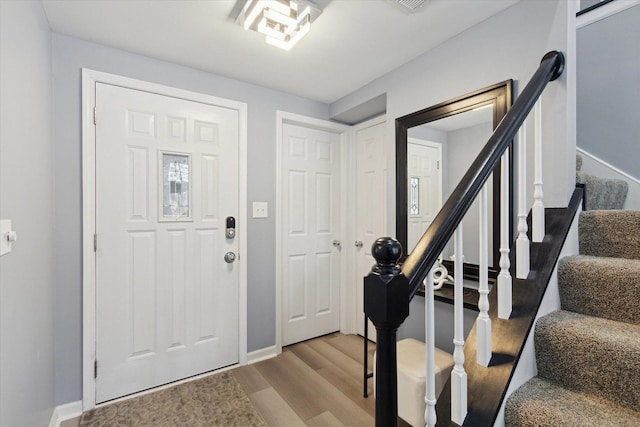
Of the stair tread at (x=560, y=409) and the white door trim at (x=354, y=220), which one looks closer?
the stair tread at (x=560, y=409)

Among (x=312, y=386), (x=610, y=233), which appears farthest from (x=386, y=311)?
(x=312, y=386)

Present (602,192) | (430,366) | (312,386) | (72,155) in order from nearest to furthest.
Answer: (430,366) → (602,192) → (72,155) → (312,386)

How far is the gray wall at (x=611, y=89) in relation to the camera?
6.15 ft

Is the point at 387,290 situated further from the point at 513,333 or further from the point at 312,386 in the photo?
the point at 312,386

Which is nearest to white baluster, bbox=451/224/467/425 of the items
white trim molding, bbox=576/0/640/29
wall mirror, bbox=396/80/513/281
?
wall mirror, bbox=396/80/513/281

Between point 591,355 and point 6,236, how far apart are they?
1.95 metres

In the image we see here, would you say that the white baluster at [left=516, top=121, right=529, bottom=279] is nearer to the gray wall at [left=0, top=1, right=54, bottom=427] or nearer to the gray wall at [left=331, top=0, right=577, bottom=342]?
the gray wall at [left=331, top=0, right=577, bottom=342]

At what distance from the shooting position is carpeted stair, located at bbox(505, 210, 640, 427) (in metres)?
0.84

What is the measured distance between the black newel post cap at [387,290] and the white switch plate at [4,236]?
1189 mm

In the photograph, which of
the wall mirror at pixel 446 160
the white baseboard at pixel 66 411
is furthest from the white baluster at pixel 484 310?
the white baseboard at pixel 66 411

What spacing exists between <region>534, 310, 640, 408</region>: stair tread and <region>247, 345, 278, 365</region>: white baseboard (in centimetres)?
202

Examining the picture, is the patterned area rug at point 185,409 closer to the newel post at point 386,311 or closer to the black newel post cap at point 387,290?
the newel post at point 386,311

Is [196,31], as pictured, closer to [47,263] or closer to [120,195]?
[120,195]

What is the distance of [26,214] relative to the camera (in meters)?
1.25
